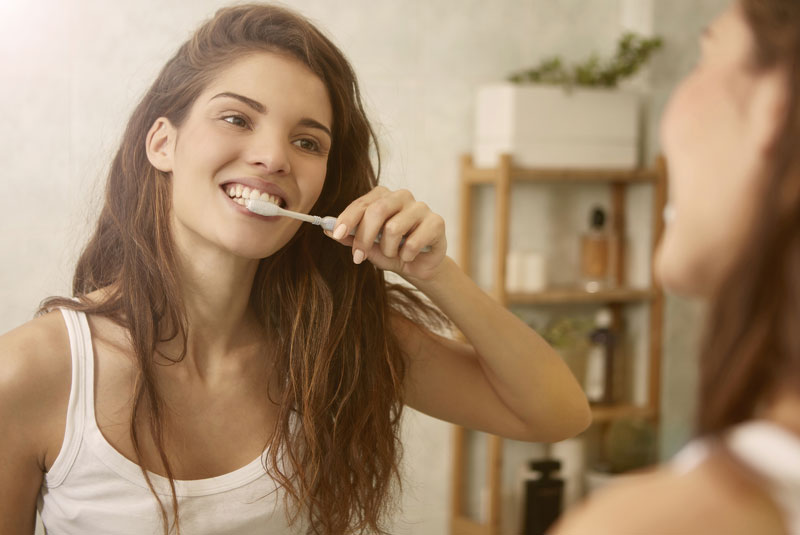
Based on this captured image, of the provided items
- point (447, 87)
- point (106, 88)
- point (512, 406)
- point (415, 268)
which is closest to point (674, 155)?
point (415, 268)

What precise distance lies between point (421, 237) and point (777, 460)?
0.59m

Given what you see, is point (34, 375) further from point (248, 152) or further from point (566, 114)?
point (566, 114)

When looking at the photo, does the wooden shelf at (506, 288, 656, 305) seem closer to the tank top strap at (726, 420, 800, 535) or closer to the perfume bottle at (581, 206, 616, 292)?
the perfume bottle at (581, 206, 616, 292)

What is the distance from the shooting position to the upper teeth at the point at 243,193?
3.11 feet

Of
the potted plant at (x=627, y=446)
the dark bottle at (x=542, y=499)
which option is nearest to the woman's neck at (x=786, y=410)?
the dark bottle at (x=542, y=499)

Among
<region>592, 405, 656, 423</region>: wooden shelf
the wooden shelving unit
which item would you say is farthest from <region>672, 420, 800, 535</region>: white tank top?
<region>592, 405, 656, 423</region>: wooden shelf

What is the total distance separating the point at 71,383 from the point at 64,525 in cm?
17

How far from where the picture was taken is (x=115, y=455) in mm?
933

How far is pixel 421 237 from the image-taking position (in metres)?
0.92

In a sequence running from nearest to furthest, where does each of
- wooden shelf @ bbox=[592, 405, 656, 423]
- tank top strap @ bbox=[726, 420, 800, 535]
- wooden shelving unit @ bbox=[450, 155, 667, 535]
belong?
tank top strap @ bbox=[726, 420, 800, 535] → wooden shelving unit @ bbox=[450, 155, 667, 535] → wooden shelf @ bbox=[592, 405, 656, 423]

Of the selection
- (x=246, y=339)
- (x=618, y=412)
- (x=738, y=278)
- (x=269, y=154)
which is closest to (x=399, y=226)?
(x=269, y=154)

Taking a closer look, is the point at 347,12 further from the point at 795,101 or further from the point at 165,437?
the point at 795,101

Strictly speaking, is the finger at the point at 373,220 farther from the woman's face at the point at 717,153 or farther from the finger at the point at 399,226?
the woman's face at the point at 717,153

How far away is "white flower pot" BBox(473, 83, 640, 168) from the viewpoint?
2.13 meters
